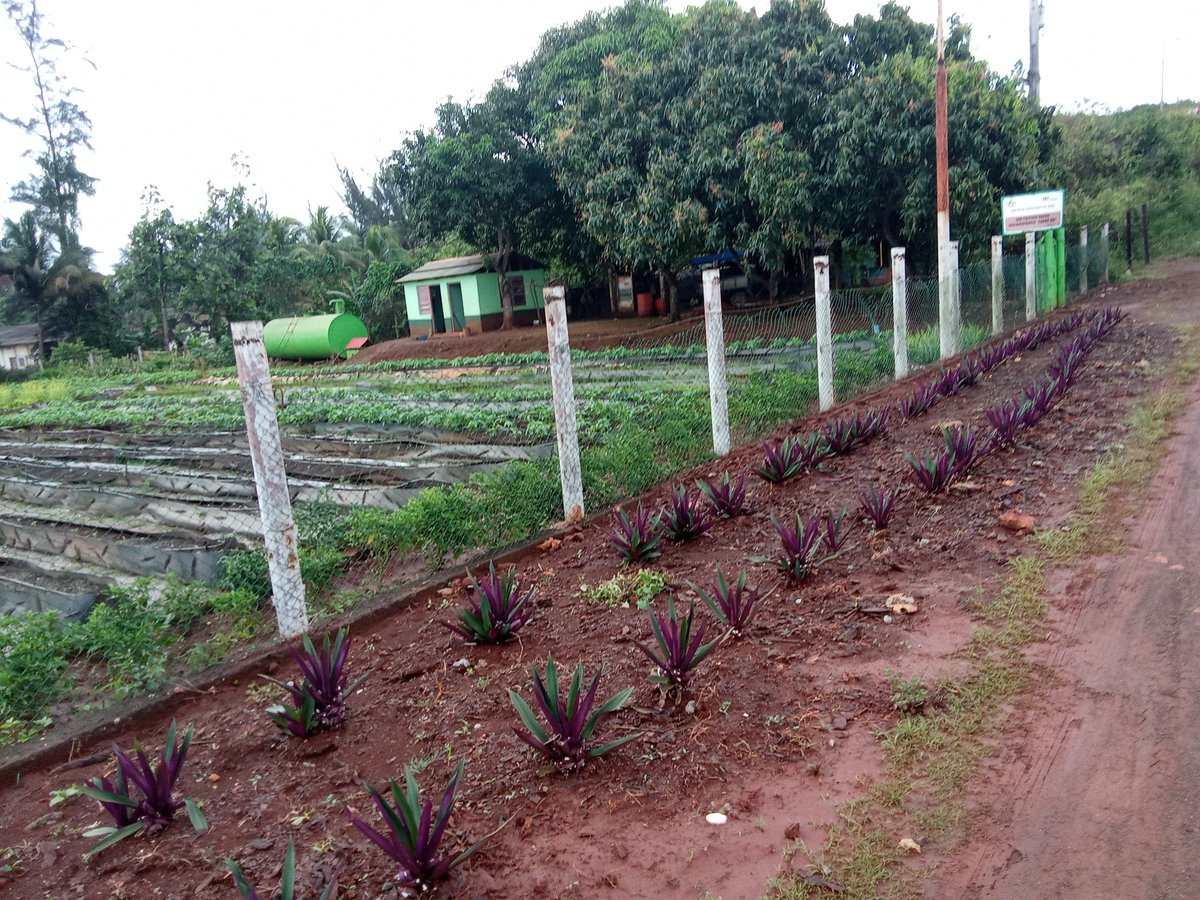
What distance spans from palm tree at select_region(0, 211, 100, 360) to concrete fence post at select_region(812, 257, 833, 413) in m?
36.4

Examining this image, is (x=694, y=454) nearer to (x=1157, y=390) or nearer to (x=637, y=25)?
(x=1157, y=390)

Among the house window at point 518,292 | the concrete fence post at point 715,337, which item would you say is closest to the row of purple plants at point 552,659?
the concrete fence post at point 715,337

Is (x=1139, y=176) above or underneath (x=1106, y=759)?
above

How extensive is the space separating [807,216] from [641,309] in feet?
36.7

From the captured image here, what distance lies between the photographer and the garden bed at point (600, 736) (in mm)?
2812

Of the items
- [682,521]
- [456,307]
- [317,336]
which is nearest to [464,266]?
[456,307]

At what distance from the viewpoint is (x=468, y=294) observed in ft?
106

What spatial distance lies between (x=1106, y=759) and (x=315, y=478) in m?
8.47

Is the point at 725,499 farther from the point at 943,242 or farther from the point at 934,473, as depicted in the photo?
the point at 943,242

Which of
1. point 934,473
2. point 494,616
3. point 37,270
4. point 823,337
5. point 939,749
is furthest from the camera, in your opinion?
point 37,270

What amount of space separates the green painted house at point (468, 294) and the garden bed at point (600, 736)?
27.5 metres

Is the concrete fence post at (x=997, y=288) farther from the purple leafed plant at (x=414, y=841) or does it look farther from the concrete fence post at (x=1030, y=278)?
the purple leafed plant at (x=414, y=841)

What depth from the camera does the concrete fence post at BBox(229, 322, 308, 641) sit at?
14.6ft

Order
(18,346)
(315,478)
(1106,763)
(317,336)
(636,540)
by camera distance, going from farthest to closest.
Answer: (18,346)
(317,336)
(315,478)
(636,540)
(1106,763)
